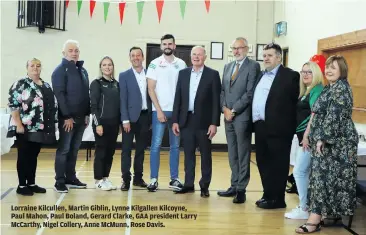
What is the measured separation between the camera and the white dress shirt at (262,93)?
3479 mm

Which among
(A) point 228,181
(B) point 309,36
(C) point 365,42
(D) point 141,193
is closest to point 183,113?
(D) point 141,193

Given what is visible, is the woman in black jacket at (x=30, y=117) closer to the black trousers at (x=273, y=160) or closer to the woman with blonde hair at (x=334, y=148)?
the black trousers at (x=273, y=160)

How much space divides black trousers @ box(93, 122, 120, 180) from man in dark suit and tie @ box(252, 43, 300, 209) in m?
1.34

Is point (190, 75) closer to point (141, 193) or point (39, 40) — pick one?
point (141, 193)

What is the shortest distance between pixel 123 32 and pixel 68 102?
3.63 metres

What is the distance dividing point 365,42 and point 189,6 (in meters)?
3.53

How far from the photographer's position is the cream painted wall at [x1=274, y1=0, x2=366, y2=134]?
4.84m

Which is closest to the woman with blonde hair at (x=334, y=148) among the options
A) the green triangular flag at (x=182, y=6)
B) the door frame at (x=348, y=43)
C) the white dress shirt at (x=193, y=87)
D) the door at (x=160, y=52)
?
the white dress shirt at (x=193, y=87)

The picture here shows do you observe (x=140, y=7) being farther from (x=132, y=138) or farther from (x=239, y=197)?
(x=239, y=197)

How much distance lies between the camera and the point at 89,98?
4.02m

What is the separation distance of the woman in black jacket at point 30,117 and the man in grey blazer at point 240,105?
5.14ft

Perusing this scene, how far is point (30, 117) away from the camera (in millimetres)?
3674

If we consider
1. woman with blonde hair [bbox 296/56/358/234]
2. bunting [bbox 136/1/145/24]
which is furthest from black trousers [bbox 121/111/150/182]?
bunting [bbox 136/1/145/24]

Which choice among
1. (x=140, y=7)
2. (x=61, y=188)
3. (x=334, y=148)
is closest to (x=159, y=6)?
(x=140, y=7)
